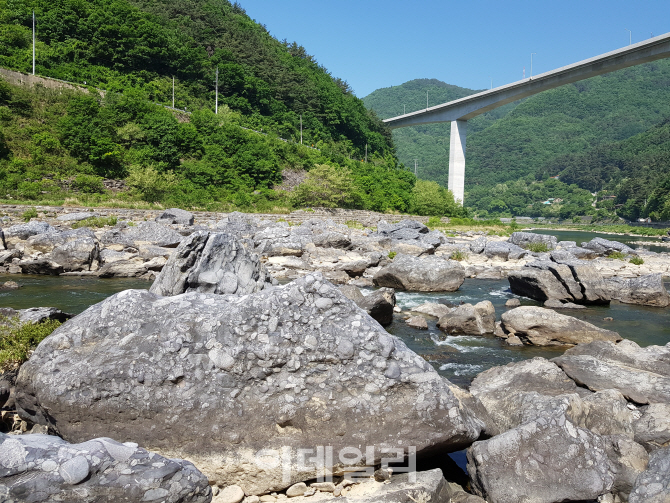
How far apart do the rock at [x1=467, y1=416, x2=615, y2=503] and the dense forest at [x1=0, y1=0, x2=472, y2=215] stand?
94.9ft

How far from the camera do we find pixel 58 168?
32438 mm

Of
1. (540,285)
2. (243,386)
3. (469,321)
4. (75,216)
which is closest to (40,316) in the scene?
(243,386)

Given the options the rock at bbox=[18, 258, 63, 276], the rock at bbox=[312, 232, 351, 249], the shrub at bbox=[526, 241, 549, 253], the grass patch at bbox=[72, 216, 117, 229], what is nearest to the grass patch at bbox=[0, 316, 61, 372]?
the rock at bbox=[18, 258, 63, 276]

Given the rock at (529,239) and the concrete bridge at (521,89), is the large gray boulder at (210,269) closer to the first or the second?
the rock at (529,239)

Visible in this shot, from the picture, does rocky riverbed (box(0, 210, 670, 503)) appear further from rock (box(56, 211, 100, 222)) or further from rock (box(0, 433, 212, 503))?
rock (box(56, 211, 100, 222))

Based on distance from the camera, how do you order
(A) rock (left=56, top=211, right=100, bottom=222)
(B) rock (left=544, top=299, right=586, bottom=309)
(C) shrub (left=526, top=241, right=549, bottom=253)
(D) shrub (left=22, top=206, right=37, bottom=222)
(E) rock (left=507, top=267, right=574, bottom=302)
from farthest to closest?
(C) shrub (left=526, top=241, right=549, bottom=253) < (A) rock (left=56, top=211, right=100, bottom=222) < (D) shrub (left=22, top=206, right=37, bottom=222) < (E) rock (left=507, top=267, right=574, bottom=302) < (B) rock (left=544, top=299, right=586, bottom=309)

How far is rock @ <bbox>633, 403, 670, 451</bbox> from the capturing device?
4539 mm

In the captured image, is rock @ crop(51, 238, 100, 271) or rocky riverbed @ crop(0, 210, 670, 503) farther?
rock @ crop(51, 238, 100, 271)

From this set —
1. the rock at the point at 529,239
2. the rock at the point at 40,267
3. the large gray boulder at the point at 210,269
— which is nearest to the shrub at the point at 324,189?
the rock at the point at 529,239

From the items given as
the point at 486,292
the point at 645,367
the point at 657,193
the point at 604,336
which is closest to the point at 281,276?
the point at 486,292

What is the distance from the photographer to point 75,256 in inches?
564

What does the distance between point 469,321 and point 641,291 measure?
6867 millimetres

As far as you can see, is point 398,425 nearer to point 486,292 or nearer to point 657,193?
point 486,292

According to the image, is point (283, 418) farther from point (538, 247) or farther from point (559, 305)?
point (538, 247)
